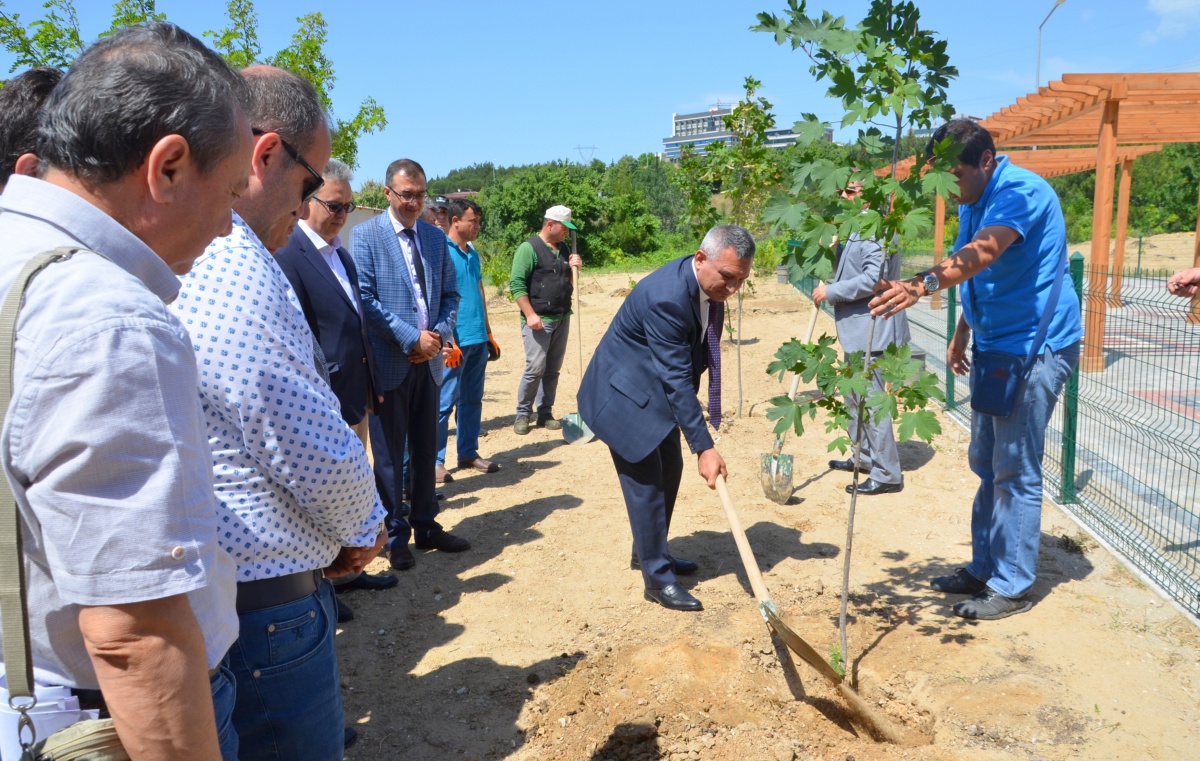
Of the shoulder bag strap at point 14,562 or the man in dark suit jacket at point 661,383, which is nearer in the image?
the shoulder bag strap at point 14,562

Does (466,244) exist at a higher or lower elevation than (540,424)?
higher

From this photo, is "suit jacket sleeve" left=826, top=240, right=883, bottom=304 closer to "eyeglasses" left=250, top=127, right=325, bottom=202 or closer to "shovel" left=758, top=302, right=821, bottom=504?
"shovel" left=758, top=302, right=821, bottom=504

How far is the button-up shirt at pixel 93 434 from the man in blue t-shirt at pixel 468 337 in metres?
5.45

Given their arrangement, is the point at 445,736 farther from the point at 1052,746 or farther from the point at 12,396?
the point at 12,396

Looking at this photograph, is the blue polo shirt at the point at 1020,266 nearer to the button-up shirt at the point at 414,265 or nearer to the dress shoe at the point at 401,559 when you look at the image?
the button-up shirt at the point at 414,265

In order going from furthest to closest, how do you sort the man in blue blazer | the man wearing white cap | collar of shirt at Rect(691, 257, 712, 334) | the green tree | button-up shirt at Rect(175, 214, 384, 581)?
the man wearing white cap → the man in blue blazer → collar of shirt at Rect(691, 257, 712, 334) → the green tree → button-up shirt at Rect(175, 214, 384, 581)

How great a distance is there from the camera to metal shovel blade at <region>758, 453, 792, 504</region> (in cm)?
556

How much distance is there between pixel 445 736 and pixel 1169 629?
10.5ft

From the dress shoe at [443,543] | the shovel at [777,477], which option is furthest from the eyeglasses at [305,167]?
the shovel at [777,477]

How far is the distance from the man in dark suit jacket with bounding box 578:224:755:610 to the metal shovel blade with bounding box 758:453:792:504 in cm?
140

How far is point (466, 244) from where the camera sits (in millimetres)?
6719

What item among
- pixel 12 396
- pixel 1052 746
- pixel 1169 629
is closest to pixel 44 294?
pixel 12 396

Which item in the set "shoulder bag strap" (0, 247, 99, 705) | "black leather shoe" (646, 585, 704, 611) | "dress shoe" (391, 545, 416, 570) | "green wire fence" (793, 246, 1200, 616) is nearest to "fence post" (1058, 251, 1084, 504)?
"green wire fence" (793, 246, 1200, 616)

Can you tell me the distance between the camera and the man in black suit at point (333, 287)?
3.72 metres
